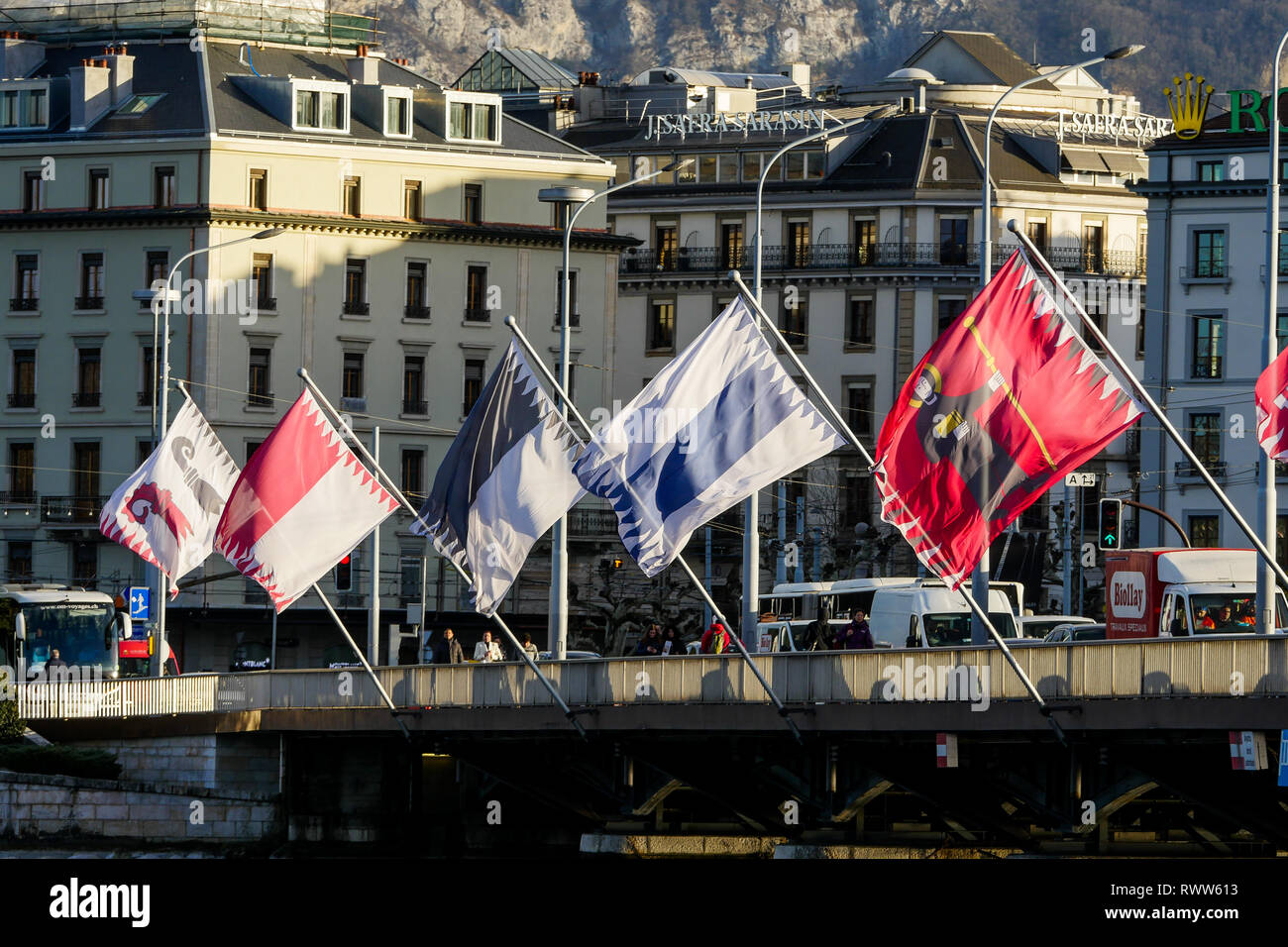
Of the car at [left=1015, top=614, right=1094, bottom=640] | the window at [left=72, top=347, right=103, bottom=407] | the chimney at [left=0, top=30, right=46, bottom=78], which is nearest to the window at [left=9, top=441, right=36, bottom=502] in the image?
the window at [left=72, top=347, right=103, bottom=407]

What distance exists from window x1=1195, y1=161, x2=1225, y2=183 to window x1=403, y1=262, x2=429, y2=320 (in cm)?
2745

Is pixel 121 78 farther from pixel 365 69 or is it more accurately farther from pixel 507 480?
pixel 507 480

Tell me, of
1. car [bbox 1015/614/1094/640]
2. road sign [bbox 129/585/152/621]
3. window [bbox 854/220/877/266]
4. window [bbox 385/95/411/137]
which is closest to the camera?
car [bbox 1015/614/1094/640]

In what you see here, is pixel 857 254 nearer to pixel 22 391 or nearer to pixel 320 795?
pixel 22 391

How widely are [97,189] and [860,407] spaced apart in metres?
31.9

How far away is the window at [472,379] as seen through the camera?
111 meters

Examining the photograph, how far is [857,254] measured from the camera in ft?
404

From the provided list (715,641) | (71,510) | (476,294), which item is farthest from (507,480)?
(476,294)

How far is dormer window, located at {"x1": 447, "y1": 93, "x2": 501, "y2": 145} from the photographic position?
11144cm

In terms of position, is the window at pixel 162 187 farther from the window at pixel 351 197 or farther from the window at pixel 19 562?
the window at pixel 19 562

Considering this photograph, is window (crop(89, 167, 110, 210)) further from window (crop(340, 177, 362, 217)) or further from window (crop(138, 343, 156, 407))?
window (crop(340, 177, 362, 217))

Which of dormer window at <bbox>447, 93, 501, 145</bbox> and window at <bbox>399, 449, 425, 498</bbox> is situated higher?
dormer window at <bbox>447, 93, 501, 145</bbox>
